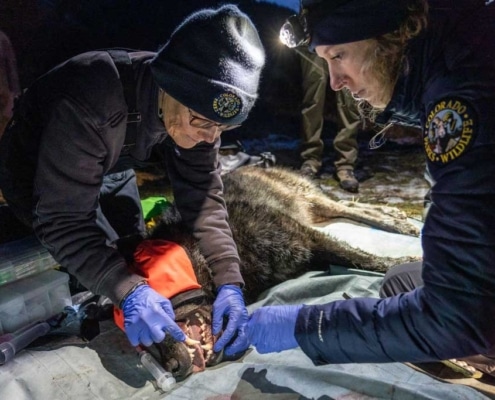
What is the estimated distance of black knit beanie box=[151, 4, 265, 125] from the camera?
2.01 m

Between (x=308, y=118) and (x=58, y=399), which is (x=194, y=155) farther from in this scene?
(x=308, y=118)

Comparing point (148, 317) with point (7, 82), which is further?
point (7, 82)

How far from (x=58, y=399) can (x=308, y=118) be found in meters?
5.05

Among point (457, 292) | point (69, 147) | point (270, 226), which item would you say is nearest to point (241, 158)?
point (270, 226)

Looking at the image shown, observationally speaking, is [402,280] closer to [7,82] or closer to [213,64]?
[213,64]

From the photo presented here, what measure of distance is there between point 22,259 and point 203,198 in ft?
4.17

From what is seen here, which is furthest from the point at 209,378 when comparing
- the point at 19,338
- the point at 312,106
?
the point at 312,106

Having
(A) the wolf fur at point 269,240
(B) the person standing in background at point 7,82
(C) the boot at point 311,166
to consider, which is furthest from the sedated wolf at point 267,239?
Answer: (B) the person standing in background at point 7,82

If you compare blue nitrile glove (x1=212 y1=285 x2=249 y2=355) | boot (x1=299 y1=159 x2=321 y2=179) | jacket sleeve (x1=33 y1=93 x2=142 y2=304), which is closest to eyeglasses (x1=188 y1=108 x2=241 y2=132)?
jacket sleeve (x1=33 y1=93 x2=142 y2=304)

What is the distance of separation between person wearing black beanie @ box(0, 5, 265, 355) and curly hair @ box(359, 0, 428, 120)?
71cm

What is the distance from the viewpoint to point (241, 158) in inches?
211

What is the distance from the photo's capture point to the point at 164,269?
2.38 meters

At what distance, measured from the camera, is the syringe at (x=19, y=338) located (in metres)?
2.27

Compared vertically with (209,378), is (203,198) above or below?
above
